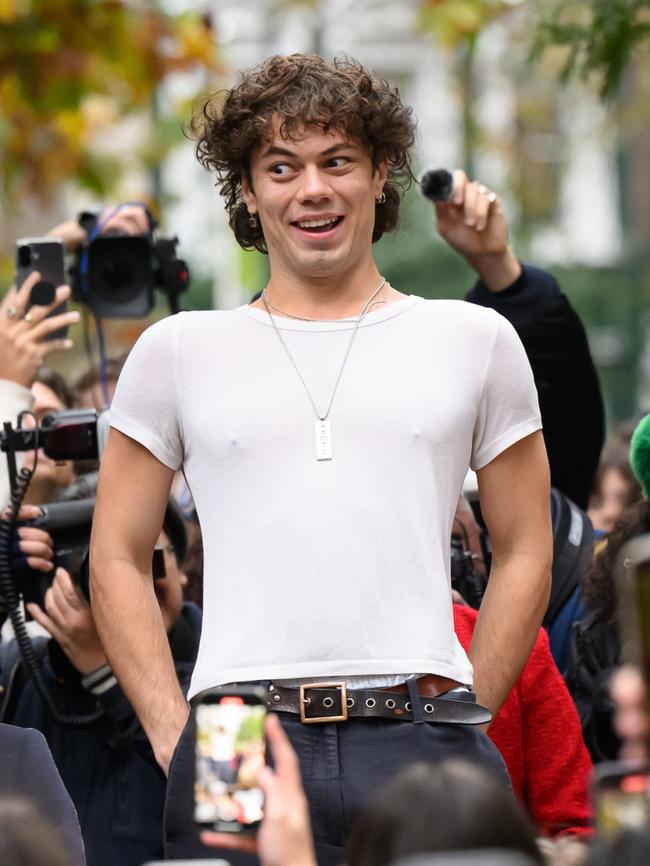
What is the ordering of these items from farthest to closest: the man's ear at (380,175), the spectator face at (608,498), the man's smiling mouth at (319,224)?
the spectator face at (608,498) → the man's ear at (380,175) → the man's smiling mouth at (319,224)

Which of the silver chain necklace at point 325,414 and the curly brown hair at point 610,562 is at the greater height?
the silver chain necklace at point 325,414

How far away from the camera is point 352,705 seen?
11.0ft

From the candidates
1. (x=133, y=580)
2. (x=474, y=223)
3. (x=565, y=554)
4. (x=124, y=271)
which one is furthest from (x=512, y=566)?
(x=124, y=271)

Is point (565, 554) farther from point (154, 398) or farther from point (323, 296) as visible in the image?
point (154, 398)

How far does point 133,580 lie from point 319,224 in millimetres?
802

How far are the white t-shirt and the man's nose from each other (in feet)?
0.84

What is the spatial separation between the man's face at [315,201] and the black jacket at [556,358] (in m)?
1.18

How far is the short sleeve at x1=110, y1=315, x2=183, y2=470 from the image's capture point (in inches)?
143

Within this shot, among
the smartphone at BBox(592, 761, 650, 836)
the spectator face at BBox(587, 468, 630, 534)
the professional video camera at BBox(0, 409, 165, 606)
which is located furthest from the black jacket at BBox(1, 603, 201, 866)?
the smartphone at BBox(592, 761, 650, 836)

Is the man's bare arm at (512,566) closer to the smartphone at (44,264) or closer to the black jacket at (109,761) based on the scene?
the black jacket at (109,761)

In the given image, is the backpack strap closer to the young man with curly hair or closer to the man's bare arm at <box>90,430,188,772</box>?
the young man with curly hair

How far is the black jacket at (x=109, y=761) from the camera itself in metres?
4.47

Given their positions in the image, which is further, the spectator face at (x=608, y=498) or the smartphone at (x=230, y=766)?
the spectator face at (x=608, y=498)

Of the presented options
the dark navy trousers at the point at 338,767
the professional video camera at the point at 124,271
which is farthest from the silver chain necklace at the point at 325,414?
the professional video camera at the point at 124,271
